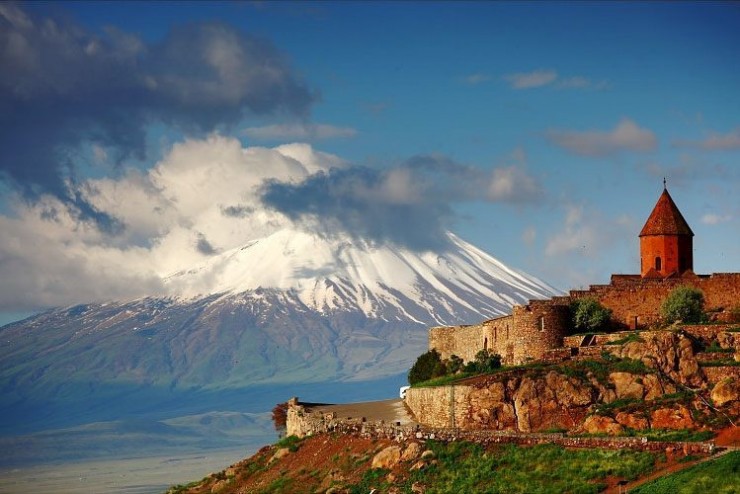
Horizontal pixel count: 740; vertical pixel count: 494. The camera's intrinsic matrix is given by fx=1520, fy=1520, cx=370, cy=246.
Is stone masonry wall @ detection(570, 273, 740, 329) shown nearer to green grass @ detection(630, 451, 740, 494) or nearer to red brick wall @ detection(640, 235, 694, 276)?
red brick wall @ detection(640, 235, 694, 276)

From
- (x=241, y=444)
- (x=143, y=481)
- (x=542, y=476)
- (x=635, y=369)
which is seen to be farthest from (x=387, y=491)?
(x=241, y=444)

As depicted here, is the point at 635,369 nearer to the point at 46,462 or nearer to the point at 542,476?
the point at 542,476

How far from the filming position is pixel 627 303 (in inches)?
2192

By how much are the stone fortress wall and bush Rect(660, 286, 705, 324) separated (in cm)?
33

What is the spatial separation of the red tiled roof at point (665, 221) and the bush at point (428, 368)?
31.1 ft

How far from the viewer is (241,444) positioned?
586 ft

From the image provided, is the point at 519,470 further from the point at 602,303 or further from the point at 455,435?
the point at 602,303

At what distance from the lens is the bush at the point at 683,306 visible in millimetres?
54062

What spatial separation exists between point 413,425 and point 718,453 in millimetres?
11837

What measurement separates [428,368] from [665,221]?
10954mm

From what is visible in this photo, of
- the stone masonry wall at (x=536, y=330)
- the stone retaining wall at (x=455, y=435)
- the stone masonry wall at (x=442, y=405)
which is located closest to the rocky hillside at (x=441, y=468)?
the stone retaining wall at (x=455, y=435)

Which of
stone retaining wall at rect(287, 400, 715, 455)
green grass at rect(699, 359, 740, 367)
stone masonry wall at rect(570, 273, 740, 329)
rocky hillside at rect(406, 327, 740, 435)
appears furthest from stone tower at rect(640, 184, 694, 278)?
stone retaining wall at rect(287, 400, 715, 455)

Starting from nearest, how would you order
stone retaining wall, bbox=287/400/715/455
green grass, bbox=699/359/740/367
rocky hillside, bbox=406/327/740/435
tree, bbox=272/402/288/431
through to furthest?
stone retaining wall, bbox=287/400/715/455
rocky hillside, bbox=406/327/740/435
green grass, bbox=699/359/740/367
tree, bbox=272/402/288/431

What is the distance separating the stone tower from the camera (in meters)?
58.9
